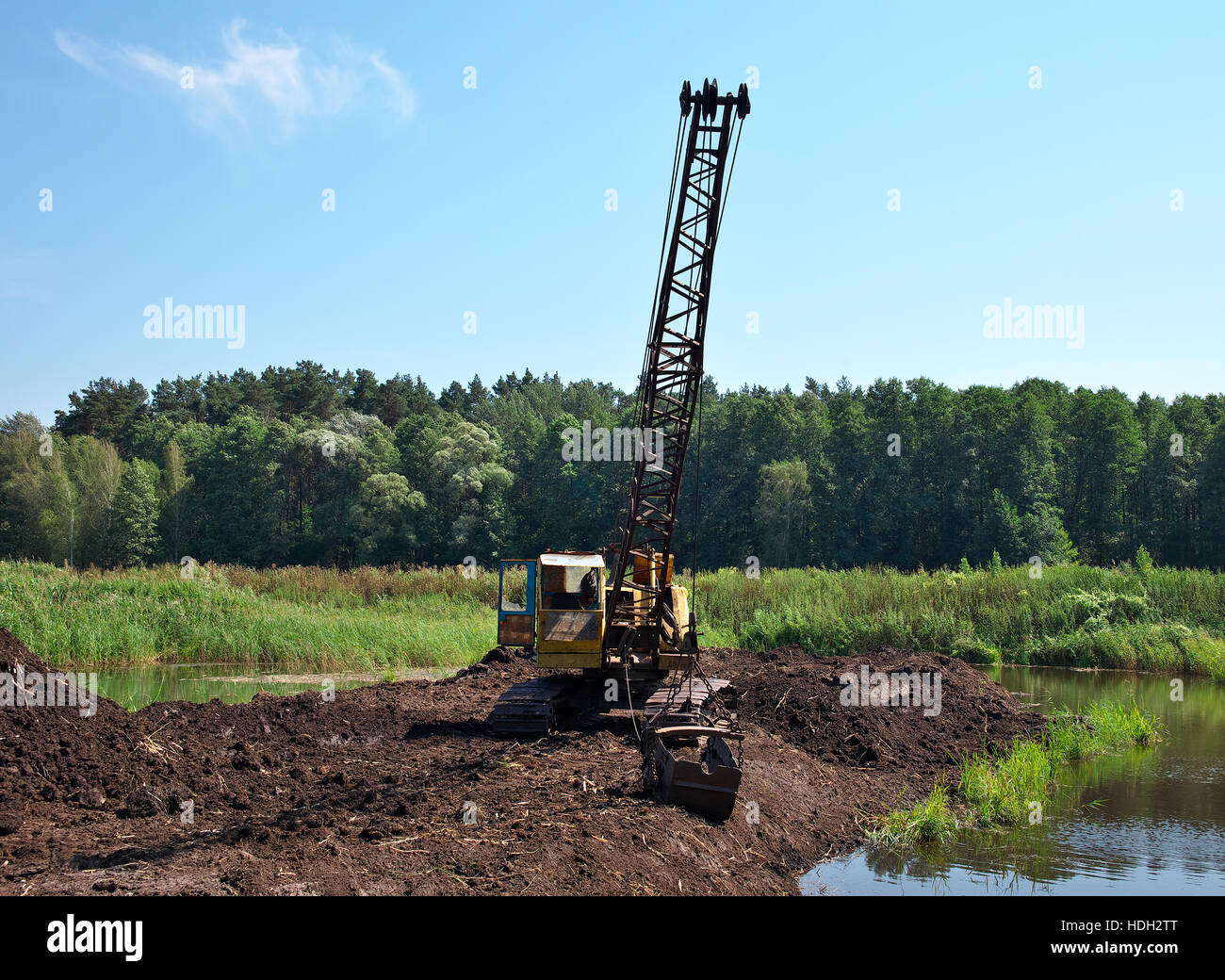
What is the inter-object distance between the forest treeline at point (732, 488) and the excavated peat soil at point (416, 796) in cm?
3671

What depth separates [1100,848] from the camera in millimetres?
10398

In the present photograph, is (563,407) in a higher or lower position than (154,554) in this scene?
higher

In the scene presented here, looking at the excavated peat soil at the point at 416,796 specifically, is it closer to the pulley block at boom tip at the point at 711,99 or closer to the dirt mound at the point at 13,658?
the dirt mound at the point at 13,658

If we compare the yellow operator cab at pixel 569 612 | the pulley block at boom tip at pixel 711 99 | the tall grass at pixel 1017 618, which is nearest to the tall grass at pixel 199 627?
the tall grass at pixel 1017 618

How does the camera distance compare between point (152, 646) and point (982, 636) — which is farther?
point (982, 636)

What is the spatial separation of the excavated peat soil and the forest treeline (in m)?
36.7

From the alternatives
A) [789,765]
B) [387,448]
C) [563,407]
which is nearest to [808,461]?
[387,448]

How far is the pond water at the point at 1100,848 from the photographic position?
9234 mm

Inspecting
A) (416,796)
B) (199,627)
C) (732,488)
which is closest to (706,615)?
(199,627)

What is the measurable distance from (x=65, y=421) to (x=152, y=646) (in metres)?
79.9
